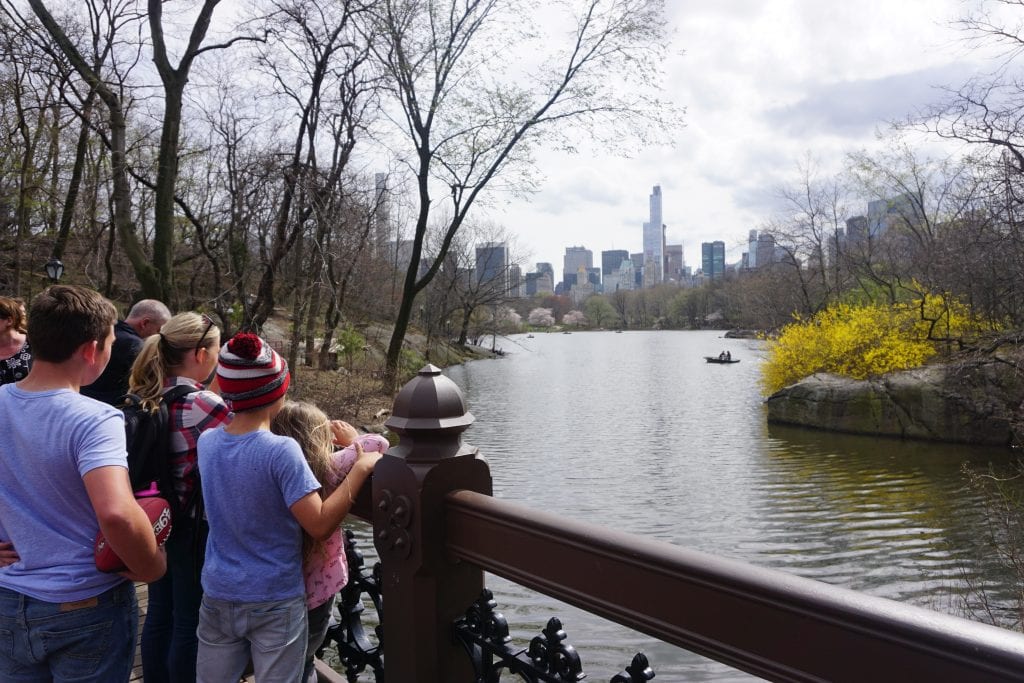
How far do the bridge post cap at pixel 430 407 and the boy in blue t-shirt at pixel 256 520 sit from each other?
27 centimetres

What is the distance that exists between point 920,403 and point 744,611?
16729 millimetres

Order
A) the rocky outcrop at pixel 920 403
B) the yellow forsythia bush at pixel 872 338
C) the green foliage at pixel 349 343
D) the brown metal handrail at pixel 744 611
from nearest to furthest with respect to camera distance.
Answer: the brown metal handrail at pixel 744 611 < the rocky outcrop at pixel 920 403 < the yellow forsythia bush at pixel 872 338 < the green foliage at pixel 349 343

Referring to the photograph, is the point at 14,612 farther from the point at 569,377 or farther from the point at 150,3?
the point at 569,377

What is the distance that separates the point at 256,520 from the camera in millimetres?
2035

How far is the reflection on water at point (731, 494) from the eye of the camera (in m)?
7.14

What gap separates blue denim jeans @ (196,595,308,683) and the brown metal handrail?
2.68 feet

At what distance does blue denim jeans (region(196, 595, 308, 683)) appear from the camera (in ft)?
6.74

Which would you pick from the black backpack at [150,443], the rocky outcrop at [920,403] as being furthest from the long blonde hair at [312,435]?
the rocky outcrop at [920,403]

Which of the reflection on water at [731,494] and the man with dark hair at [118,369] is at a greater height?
the man with dark hair at [118,369]

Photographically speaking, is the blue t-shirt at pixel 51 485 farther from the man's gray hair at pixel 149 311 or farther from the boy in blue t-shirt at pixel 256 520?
the man's gray hair at pixel 149 311

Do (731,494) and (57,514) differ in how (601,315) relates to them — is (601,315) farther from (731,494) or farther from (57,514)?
(57,514)

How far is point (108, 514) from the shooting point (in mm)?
1681

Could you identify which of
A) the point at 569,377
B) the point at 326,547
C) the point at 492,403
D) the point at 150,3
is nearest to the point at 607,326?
the point at 569,377

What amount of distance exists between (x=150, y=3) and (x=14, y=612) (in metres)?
12.9
